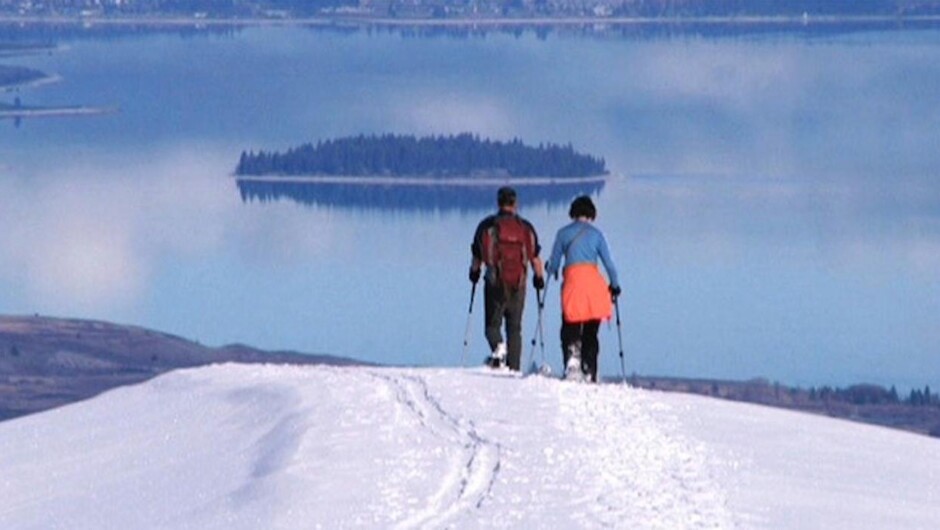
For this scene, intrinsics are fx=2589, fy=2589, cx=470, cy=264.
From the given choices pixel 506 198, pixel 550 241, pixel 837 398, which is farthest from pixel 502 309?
pixel 550 241

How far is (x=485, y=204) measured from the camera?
17012 cm

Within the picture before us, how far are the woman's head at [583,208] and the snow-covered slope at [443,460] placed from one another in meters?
1.12

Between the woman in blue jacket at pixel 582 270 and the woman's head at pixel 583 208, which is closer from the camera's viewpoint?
the woman's head at pixel 583 208

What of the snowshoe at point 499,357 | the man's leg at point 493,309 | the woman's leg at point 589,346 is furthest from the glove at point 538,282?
the snowshoe at point 499,357

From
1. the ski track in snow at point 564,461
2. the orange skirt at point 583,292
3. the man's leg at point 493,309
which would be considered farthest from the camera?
the man's leg at point 493,309

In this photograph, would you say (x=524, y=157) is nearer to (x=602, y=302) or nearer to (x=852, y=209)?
(x=852, y=209)

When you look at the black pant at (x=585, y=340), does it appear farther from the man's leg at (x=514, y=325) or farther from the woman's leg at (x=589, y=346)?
the man's leg at (x=514, y=325)

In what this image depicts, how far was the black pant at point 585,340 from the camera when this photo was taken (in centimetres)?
1714

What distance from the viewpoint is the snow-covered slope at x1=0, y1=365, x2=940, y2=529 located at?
495 inches

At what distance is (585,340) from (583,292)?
1.55 ft

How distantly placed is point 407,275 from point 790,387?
33.9 meters

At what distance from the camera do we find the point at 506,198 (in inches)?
683

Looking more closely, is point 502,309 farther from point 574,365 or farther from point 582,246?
point 582,246

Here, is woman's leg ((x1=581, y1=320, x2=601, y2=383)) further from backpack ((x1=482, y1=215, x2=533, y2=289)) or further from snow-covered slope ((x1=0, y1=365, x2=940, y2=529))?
backpack ((x1=482, y1=215, x2=533, y2=289))
